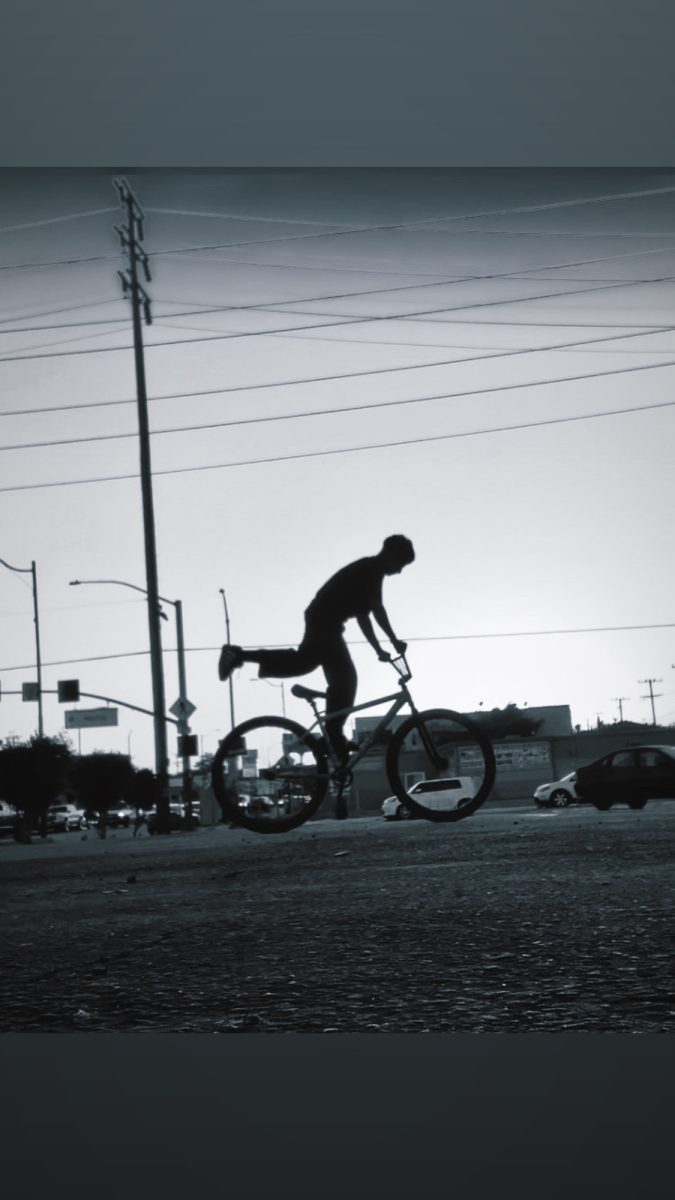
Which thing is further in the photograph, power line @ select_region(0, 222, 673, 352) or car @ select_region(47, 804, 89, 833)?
car @ select_region(47, 804, 89, 833)

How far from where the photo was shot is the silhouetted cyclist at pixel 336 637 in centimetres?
347

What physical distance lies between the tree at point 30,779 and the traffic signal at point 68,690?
0.40 metres

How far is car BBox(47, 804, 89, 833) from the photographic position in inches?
189

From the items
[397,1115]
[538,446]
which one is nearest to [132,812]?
[538,446]

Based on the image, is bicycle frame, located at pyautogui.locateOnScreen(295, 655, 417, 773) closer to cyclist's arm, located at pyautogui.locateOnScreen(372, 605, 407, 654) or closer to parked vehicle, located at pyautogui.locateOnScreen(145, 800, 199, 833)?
cyclist's arm, located at pyautogui.locateOnScreen(372, 605, 407, 654)

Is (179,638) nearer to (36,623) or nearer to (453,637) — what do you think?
(36,623)

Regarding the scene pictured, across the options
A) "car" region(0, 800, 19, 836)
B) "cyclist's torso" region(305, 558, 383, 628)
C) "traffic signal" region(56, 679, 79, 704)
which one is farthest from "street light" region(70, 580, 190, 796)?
"car" region(0, 800, 19, 836)

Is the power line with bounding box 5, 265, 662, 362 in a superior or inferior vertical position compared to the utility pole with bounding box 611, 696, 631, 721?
superior

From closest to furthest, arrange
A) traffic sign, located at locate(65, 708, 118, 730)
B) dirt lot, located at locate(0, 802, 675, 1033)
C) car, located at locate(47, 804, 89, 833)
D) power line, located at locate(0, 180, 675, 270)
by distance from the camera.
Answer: dirt lot, located at locate(0, 802, 675, 1033) < traffic sign, located at locate(65, 708, 118, 730) < power line, located at locate(0, 180, 675, 270) < car, located at locate(47, 804, 89, 833)

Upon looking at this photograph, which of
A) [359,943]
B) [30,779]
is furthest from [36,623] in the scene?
[359,943]

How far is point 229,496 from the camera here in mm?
3918

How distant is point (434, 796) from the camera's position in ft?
12.0

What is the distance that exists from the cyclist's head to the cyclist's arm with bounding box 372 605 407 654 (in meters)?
0.15

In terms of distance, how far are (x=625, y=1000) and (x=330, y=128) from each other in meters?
2.90
